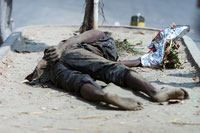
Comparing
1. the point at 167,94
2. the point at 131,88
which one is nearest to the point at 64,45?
the point at 131,88

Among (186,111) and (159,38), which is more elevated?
(159,38)

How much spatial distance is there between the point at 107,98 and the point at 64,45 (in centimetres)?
123

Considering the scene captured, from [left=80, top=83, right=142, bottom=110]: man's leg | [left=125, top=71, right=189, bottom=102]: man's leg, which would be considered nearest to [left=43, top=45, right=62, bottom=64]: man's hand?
[left=80, top=83, right=142, bottom=110]: man's leg

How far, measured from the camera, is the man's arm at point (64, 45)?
5340 mm

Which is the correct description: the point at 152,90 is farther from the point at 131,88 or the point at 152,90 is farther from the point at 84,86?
the point at 84,86

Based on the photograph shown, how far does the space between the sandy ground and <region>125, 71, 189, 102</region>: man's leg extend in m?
0.08

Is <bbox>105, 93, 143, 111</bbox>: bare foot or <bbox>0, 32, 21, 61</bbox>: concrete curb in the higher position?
<bbox>0, 32, 21, 61</bbox>: concrete curb

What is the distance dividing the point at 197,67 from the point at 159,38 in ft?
2.33

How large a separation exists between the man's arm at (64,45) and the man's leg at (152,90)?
0.89 meters

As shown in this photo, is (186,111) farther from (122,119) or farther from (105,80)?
(105,80)

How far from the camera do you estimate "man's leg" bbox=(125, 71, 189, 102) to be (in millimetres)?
4695

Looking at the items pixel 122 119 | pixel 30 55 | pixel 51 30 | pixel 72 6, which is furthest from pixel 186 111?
pixel 72 6

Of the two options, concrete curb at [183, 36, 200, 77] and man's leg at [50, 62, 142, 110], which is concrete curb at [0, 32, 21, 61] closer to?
man's leg at [50, 62, 142, 110]

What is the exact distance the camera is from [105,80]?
17.3 ft
